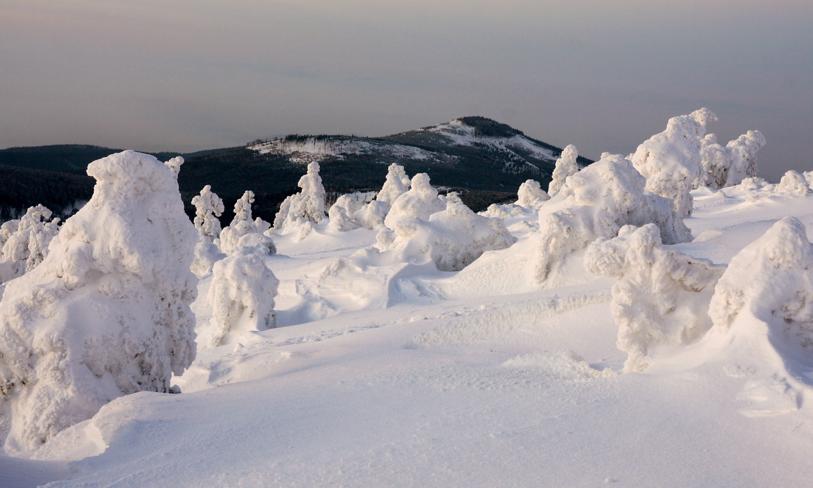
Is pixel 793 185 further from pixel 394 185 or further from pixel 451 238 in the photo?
pixel 394 185

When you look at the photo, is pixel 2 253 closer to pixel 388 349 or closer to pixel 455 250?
pixel 455 250

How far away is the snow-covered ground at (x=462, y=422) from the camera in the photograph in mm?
6305

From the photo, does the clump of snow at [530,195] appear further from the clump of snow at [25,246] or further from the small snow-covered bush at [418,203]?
the clump of snow at [25,246]

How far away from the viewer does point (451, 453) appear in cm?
662

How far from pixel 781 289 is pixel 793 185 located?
18.6 metres

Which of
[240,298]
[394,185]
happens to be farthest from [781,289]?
[394,185]

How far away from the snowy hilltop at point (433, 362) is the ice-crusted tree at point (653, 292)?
0.02 m

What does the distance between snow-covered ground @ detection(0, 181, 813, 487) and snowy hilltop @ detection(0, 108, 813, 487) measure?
0.03 meters

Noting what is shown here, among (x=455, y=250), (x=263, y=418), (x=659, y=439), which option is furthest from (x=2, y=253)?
(x=659, y=439)

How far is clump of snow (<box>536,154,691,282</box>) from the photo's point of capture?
17672 millimetres

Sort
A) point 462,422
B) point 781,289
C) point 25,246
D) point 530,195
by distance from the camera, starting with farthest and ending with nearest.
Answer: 1. point 25,246
2. point 530,195
3. point 781,289
4. point 462,422

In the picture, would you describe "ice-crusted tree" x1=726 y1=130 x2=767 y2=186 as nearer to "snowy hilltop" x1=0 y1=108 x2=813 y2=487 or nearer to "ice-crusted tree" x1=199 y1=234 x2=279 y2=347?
"snowy hilltop" x1=0 y1=108 x2=813 y2=487

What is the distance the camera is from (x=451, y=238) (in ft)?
75.6

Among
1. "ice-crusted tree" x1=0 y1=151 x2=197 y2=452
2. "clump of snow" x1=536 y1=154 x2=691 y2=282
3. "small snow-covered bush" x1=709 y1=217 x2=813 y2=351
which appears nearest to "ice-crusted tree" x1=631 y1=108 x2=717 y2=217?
"clump of snow" x1=536 y1=154 x2=691 y2=282
